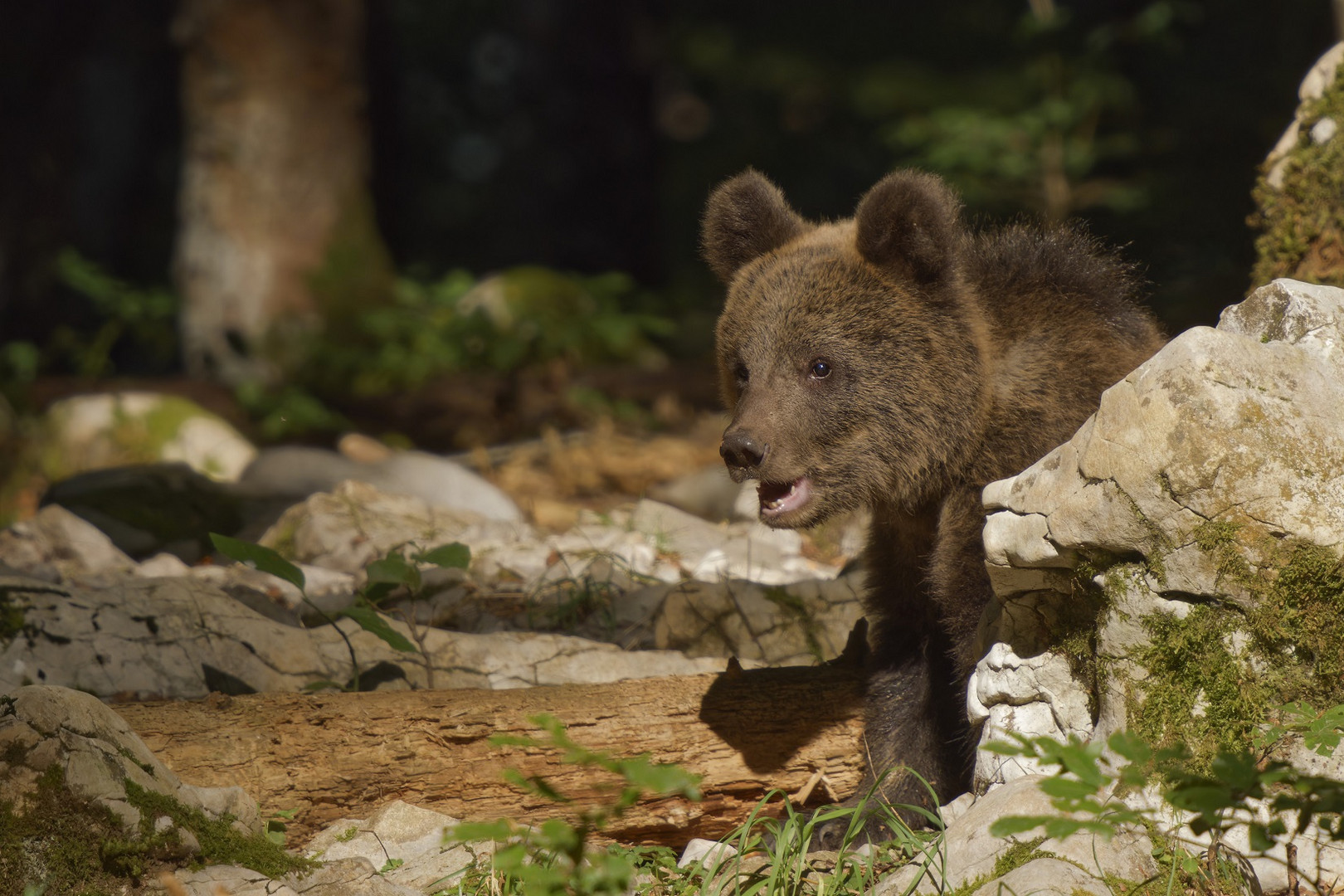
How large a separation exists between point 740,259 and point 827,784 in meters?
1.85

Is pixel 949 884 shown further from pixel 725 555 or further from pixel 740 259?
pixel 725 555

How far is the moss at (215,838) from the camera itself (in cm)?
286

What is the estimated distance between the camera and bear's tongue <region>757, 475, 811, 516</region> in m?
3.79

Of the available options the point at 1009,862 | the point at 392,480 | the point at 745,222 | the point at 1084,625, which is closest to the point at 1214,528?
the point at 1084,625

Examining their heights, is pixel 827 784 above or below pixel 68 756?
below

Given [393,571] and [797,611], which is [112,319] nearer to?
[393,571]

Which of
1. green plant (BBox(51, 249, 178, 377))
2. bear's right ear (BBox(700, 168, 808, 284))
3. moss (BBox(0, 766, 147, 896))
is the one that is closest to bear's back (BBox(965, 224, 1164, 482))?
bear's right ear (BBox(700, 168, 808, 284))

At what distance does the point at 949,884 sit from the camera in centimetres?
277

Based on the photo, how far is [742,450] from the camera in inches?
145

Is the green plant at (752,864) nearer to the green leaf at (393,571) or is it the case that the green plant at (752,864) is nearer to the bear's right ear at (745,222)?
the green leaf at (393,571)

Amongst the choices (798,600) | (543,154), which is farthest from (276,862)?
(543,154)

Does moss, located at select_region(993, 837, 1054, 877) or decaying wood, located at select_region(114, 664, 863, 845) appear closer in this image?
moss, located at select_region(993, 837, 1054, 877)

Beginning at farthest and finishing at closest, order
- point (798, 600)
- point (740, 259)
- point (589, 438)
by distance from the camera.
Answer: point (589, 438) < point (798, 600) < point (740, 259)

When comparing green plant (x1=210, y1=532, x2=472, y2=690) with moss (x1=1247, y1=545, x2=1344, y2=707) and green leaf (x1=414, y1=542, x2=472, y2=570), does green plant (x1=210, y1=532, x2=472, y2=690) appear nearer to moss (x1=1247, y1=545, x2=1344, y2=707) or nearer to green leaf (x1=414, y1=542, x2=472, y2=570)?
green leaf (x1=414, y1=542, x2=472, y2=570)
